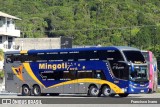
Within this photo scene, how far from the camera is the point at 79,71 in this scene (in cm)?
3684

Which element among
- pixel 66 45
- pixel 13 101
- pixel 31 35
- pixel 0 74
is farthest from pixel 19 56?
pixel 31 35

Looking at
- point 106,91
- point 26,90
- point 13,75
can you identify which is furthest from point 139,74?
point 13,75

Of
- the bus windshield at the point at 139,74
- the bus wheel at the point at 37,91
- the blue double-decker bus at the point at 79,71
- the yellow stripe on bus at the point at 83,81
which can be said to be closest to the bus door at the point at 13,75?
the blue double-decker bus at the point at 79,71

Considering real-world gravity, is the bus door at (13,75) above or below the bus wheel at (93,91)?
above

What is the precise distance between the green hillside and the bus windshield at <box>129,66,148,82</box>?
321 feet

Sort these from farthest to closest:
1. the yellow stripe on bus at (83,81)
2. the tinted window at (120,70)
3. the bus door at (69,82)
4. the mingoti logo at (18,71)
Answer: the mingoti logo at (18,71), the bus door at (69,82), the yellow stripe on bus at (83,81), the tinted window at (120,70)

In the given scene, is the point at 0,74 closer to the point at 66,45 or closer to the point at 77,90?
the point at 66,45

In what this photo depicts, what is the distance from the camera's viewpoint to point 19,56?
132ft

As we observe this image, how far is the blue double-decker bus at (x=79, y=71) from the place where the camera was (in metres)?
34.8

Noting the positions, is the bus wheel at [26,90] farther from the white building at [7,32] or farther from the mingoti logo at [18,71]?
the white building at [7,32]

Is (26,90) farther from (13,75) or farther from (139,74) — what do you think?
(139,74)

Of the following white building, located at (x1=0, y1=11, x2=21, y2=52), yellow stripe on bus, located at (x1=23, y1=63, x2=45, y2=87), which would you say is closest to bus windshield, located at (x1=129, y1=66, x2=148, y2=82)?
yellow stripe on bus, located at (x1=23, y1=63, x2=45, y2=87)

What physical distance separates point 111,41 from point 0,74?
267 feet

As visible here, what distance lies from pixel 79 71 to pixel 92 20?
121941 mm
